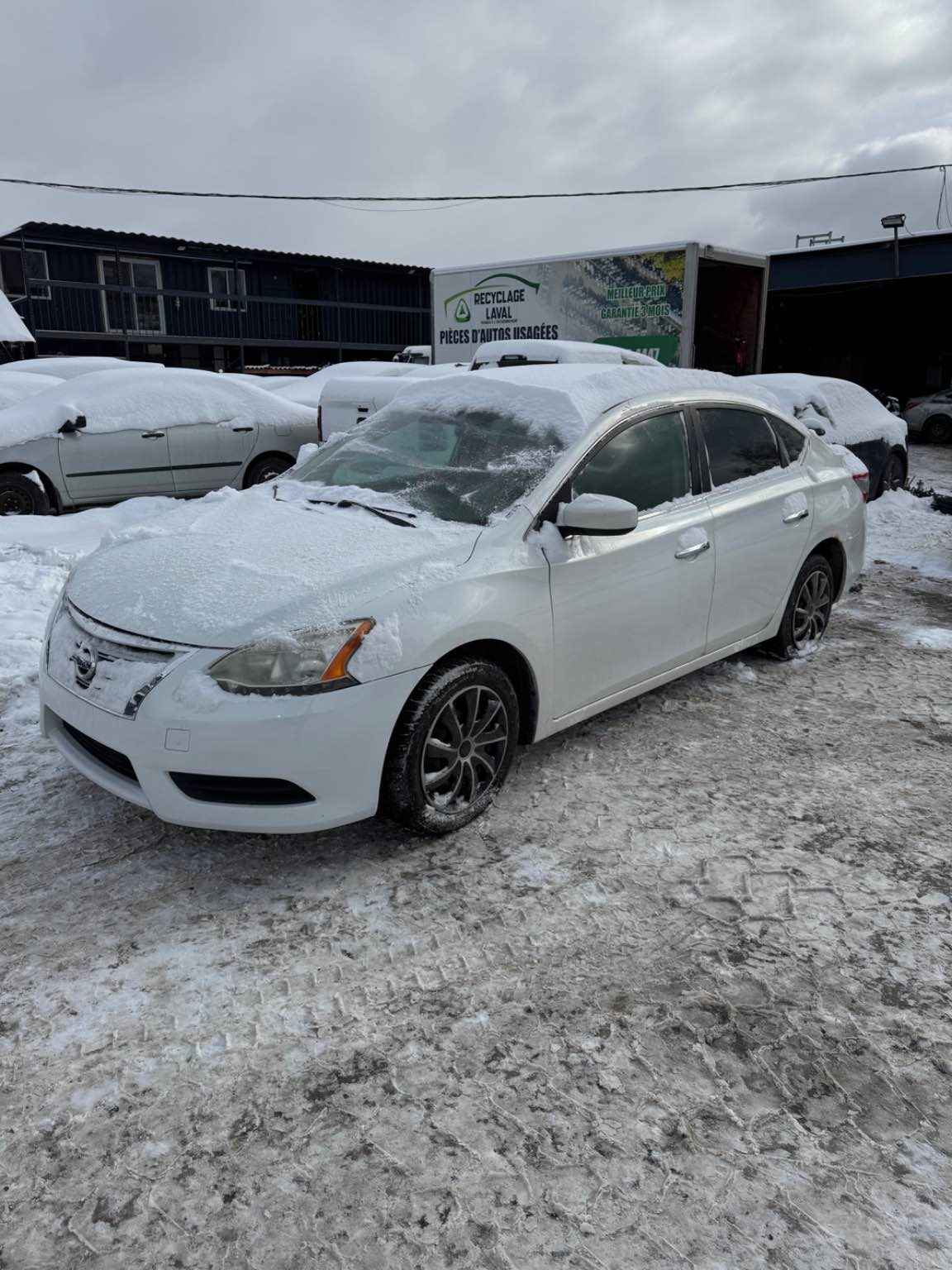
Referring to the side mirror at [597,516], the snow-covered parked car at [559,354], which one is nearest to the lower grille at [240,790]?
the side mirror at [597,516]

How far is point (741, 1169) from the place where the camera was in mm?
2080

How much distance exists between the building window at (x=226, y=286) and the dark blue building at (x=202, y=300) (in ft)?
0.12

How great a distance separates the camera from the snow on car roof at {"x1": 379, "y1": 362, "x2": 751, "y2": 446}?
4035 millimetres

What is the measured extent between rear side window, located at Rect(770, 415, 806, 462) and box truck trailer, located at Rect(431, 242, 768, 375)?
933cm

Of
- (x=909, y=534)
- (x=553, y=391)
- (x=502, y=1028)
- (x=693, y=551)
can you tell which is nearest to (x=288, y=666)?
(x=502, y=1028)

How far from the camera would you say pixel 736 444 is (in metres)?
4.75

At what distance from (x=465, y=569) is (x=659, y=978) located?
151 cm

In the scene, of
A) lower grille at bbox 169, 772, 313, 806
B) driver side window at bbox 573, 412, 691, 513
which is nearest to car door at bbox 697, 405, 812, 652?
driver side window at bbox 573, 412, 691, 513

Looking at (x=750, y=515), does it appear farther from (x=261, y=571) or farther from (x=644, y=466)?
(x=261, y=571)

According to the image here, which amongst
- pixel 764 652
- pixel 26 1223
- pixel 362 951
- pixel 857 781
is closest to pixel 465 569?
pixel 362 951

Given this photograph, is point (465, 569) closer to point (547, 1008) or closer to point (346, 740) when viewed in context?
point (346, 740)

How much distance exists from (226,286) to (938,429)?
20956 millimetres

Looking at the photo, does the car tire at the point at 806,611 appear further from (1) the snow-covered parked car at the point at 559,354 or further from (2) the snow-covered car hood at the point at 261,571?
(1) the snow-covered parked car at the point at 559,354

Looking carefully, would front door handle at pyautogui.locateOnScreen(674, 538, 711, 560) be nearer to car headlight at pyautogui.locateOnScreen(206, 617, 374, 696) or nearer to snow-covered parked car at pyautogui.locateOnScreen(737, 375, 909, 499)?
car headlight at pyautogui.locateOnScreen(206, 617, 374, 696)
